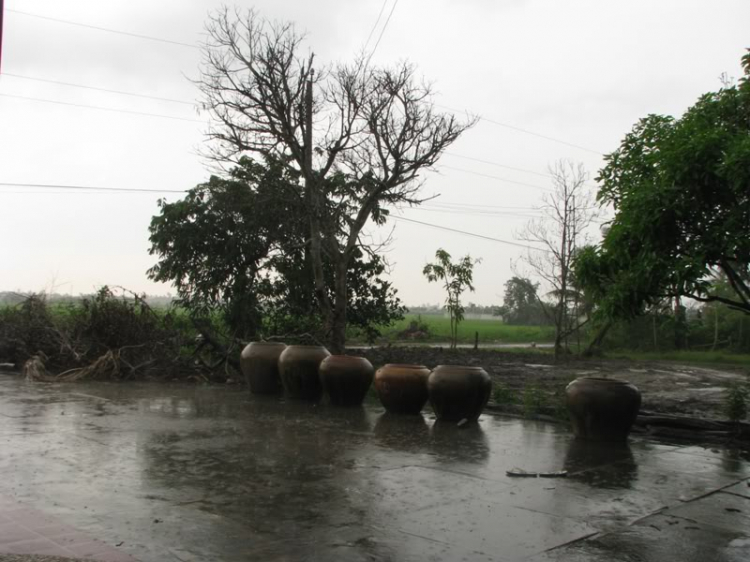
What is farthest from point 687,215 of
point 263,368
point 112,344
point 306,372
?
point 112,344

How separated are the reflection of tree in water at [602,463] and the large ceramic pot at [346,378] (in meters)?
3.87

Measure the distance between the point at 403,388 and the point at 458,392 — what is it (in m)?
1.02

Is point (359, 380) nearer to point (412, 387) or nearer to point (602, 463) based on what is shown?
point (412, 387)

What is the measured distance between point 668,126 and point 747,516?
4.27 meters

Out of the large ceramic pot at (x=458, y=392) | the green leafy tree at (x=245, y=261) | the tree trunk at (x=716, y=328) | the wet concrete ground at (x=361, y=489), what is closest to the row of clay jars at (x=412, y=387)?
the large ceramic pot at (x=458, y=392)

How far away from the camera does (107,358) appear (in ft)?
50.9

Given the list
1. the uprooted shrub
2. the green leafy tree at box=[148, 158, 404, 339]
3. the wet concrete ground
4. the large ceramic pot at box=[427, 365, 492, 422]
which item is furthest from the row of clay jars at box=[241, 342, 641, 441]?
the green leafy tree at box=[148, 158, 404, 339]

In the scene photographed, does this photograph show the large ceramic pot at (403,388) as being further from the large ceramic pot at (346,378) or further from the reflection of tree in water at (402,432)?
the large ceramic pot at (346,378)

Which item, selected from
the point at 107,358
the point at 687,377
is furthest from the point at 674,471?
the point at 687,377

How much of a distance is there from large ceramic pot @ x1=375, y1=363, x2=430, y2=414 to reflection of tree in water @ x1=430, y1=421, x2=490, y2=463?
2.20 ft

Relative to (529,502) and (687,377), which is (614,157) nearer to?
(529,502)

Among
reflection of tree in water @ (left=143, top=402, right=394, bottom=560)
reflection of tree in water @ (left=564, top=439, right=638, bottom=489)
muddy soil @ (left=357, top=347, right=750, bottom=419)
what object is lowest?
reflection of tree in water @ (left=143, top=402, right=394, bottom=560)

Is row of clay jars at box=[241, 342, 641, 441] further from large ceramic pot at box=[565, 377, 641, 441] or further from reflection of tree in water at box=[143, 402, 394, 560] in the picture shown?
reflection of tree in water at box=[143, 402, 394, 560]

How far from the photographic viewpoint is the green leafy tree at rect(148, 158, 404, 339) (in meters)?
21.9
